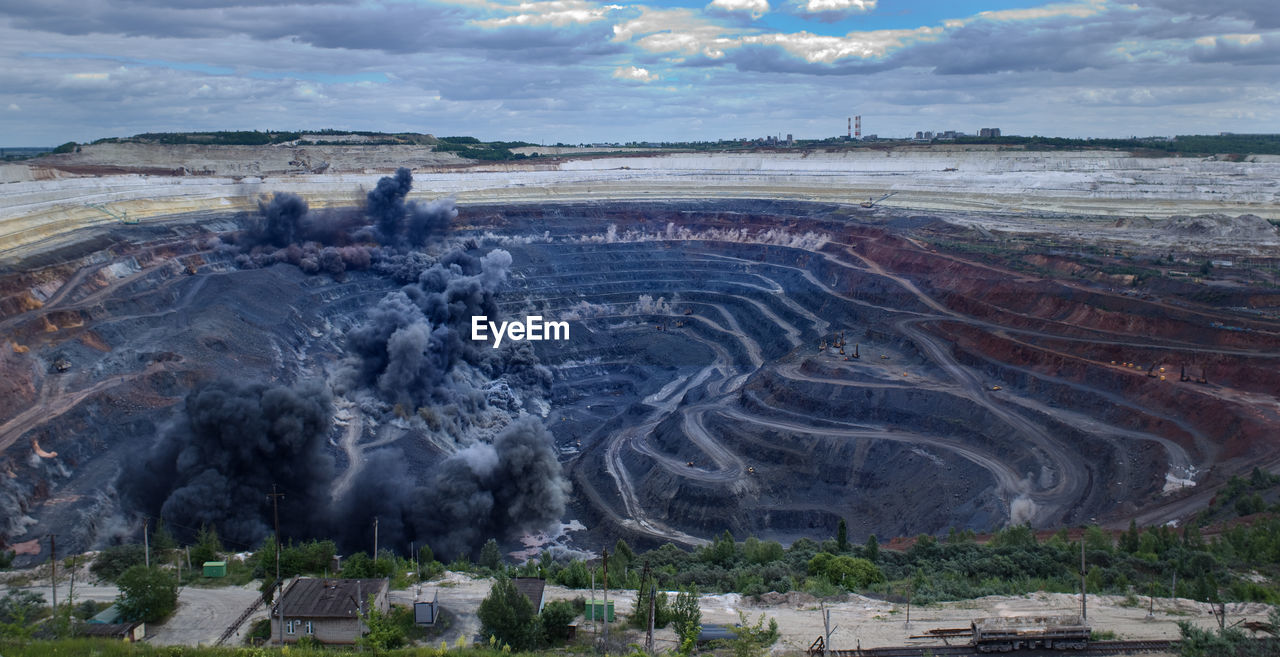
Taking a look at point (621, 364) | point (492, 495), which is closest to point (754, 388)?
point (621, 364)

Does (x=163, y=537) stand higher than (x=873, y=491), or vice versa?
(x=163, y=537)

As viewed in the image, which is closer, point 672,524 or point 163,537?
point 163,537

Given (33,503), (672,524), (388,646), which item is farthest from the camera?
(672,524)

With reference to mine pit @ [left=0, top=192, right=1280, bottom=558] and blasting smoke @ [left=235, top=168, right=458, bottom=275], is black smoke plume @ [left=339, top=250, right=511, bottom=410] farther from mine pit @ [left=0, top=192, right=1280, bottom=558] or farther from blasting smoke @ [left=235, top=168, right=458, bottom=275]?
blasting smoke @ [left=235, top=168, right=458, bottom=275]

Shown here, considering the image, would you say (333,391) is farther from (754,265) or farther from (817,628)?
(754,265)

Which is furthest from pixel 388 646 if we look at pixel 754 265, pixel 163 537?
pixel 754 265

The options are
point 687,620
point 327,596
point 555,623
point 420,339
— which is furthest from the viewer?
point 420,339

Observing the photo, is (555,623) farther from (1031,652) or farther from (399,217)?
(399,217)
